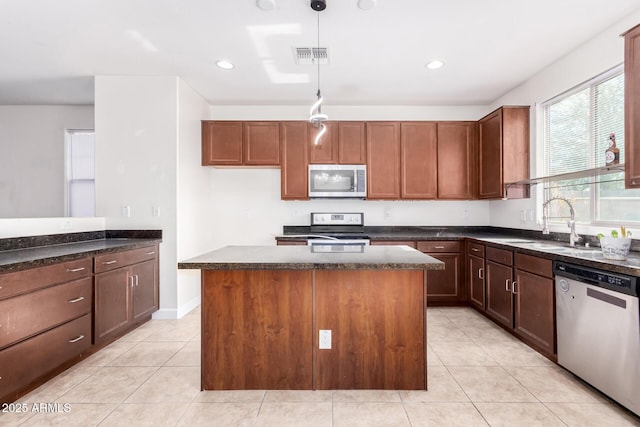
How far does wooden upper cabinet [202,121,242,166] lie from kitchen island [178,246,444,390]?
2418 millimetres

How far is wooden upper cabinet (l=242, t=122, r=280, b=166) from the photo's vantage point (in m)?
4.15

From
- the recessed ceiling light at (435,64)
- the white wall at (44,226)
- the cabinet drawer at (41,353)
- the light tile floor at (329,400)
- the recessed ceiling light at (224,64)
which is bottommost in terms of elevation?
the light tile floor at (329,400)

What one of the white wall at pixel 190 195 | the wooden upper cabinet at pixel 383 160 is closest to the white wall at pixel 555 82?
the wooden upper cabinet at pixel 383 160

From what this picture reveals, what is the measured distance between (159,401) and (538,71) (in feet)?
14.7

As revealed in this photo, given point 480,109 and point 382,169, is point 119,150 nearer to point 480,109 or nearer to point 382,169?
point 382,169

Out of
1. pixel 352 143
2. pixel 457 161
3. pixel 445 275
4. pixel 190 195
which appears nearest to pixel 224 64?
pixel 190 195

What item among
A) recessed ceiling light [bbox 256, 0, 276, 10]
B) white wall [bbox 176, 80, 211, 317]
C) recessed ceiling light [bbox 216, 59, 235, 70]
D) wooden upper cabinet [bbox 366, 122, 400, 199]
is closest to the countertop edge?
white wall [bbox 176, 80, 211, 317]

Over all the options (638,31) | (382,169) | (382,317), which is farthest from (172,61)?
(638,31)

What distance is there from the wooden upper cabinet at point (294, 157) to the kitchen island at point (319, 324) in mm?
2248

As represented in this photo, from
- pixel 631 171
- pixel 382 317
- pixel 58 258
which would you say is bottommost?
pixel 382 317

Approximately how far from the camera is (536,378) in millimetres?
2232

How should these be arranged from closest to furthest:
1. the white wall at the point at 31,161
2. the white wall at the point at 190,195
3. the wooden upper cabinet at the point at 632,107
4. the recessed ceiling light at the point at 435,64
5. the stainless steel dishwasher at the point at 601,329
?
1. the stainless steel dishwasher at the point at 601,329
2. the wooden upper cabinet at the point at 632,107
3. the recessed ceiling light at the point at 435,64
4. the white wall at the point at 190,195
5. the white wall at the point at 31,161

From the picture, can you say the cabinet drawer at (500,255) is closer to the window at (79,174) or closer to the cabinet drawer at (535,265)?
the cabinet drawer at (535,265)

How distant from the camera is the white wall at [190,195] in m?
3.55
